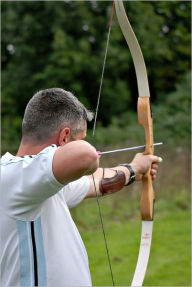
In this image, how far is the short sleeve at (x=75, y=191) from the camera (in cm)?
179

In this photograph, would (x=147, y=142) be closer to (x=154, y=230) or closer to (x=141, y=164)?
(x=141, y=164)

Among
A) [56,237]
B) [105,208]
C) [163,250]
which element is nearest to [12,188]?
[56,237]

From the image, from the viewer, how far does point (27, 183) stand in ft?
4.27

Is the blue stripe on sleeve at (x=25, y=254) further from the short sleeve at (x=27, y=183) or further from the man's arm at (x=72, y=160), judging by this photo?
the man's arm at (x=72, y=160)

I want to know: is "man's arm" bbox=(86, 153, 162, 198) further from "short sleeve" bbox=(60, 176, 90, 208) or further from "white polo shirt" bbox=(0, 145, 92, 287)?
"white polo shirt" bbox=(0, 145, 92, 287)

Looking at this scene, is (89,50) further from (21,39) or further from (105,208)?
(105,208)

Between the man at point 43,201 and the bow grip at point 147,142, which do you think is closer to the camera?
the man at point 43,201

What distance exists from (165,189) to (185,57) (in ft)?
13.8

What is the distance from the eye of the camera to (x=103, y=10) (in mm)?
8820

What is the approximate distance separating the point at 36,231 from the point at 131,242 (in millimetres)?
2971

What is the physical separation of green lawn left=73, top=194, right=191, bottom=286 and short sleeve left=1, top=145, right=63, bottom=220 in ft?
7.10

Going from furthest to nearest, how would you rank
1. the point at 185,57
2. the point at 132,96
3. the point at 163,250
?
1. the point at 132,96
2. the point at 185,57
3. the point at 163,250

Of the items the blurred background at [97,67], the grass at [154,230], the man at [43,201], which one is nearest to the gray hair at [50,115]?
the man at [43,201]

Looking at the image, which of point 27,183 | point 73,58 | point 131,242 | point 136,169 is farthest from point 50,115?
point 73,58
